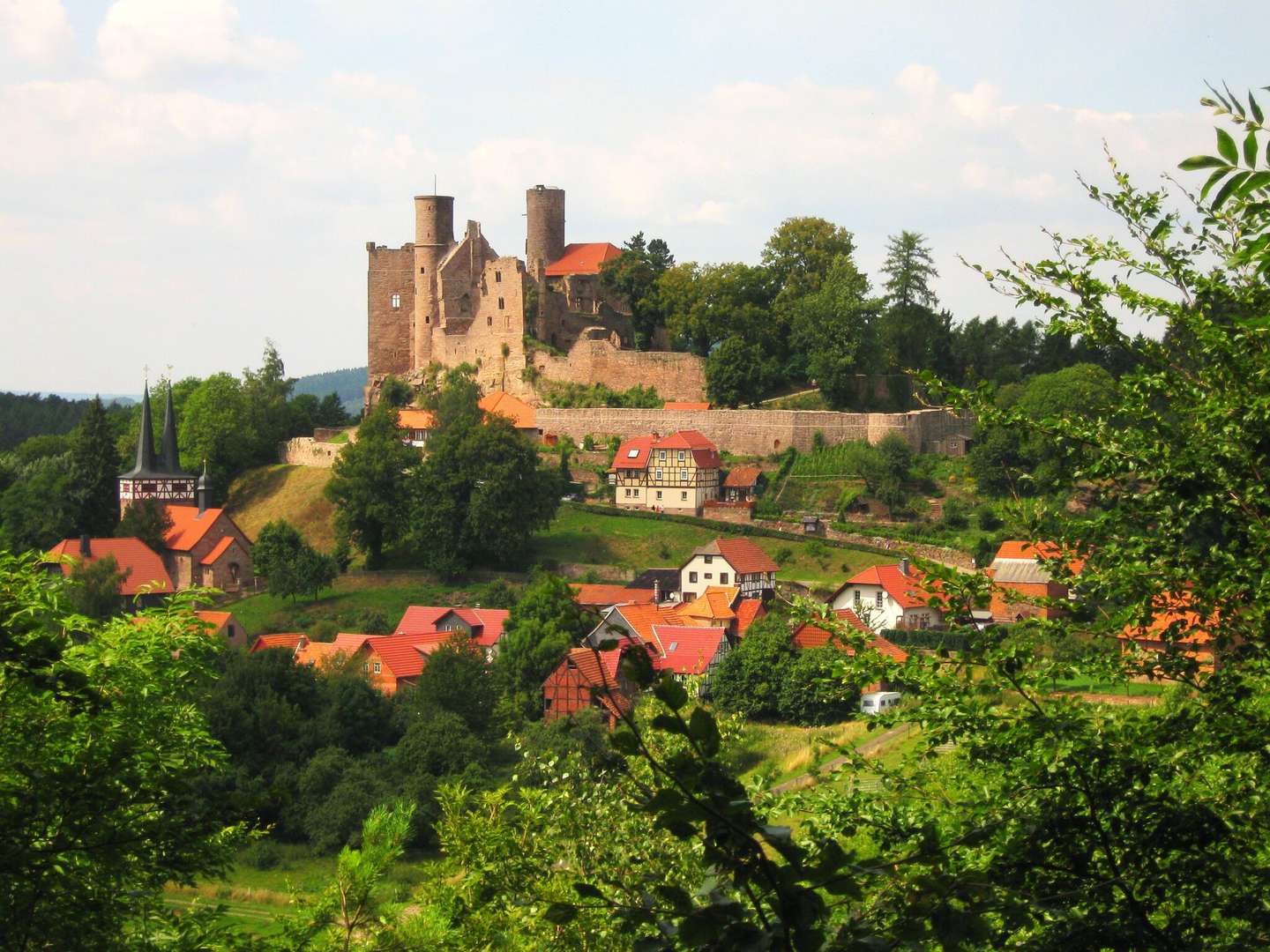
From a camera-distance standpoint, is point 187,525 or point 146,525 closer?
point 146,525

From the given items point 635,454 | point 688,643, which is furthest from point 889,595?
point 635,454

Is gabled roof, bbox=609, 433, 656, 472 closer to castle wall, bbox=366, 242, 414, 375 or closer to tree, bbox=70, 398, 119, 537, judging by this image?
castle wall, bbox=366, 242, 414, 375

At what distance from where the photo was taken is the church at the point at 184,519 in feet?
165

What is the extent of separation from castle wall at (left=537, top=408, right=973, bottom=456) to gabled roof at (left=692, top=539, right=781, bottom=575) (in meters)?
7.41

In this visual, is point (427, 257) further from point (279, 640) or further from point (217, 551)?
point (279, 640)

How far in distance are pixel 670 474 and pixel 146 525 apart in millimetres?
17114

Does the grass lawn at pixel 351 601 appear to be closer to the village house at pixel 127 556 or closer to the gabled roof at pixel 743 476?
the village house at pixel 127 556

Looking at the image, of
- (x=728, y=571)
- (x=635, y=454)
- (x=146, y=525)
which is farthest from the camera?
(x=635, y=454)

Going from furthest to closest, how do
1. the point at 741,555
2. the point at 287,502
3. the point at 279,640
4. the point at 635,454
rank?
the point at 287,502 < the point at 635,454 < the point at 741,555 < the point at 279,640

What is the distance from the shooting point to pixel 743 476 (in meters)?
52.0

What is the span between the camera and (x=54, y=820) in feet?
20.7

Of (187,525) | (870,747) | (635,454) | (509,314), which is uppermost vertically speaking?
(509,314)

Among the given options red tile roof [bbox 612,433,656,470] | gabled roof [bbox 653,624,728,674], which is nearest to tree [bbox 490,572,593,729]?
gabled roof [bbox 653,624,728,674]

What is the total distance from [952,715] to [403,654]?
3538 cm
